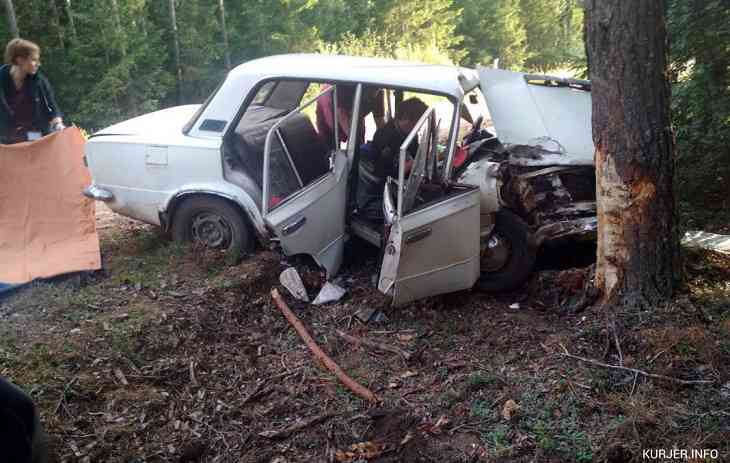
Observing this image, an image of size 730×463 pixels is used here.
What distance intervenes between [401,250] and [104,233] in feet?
12.4

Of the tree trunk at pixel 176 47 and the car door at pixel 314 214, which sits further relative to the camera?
the tree trunk at pixel 176 47

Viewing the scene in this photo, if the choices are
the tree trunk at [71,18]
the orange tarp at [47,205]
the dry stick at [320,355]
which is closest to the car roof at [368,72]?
the orange tarp at [47,205]

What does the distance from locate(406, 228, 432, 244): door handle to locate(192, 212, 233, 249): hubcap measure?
6.35 ft

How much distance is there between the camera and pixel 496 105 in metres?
5.32

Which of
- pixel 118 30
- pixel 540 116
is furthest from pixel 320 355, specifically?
pixel 118 30

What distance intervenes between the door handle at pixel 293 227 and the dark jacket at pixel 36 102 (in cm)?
308

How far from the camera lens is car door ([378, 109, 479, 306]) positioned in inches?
169

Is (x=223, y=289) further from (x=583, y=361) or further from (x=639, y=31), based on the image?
(x=639, y=31)

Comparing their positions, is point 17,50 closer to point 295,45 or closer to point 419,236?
point 419,236

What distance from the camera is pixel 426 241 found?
4.37m

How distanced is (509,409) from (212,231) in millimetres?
3204

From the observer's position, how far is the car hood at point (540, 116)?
503cm

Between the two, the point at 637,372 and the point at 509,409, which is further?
the point at 637,372

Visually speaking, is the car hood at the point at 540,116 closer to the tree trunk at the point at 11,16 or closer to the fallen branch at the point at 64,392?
the fallen branch at the point at 64,392
